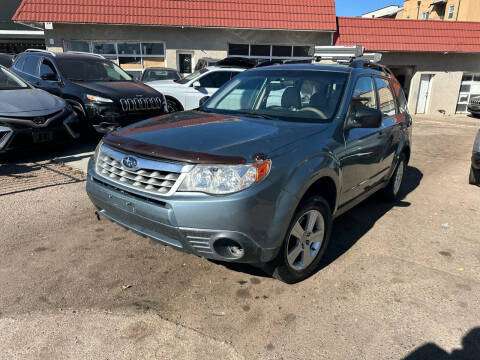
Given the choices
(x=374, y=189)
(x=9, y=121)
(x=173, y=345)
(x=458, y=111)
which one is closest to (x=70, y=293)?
(x=173, y=345)

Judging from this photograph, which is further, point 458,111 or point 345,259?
point 458,111

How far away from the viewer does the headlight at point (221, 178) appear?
235 centimetres

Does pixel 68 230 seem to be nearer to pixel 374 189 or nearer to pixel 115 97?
pixel 374 189

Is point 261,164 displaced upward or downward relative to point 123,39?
downward

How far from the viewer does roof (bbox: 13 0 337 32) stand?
1448cm

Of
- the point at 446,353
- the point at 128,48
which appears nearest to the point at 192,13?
the point at 128,48

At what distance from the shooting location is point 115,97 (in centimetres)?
714

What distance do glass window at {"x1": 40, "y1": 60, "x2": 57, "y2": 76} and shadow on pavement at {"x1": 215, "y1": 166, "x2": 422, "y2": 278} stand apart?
672cm

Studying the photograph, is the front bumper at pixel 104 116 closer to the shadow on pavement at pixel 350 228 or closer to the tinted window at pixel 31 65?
the tinted window at pixel 31 65

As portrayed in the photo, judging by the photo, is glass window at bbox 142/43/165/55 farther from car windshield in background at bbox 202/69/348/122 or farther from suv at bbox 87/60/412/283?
suv at bbox 87/60/412/283

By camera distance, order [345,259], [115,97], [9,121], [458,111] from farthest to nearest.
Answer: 1. [458,111]
2. [115,97]
3. [9,121]
4. [345,259]

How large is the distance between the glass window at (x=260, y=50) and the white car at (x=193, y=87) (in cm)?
756

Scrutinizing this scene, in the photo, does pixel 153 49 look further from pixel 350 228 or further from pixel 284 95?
pixel 350 228

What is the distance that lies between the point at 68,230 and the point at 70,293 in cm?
122
